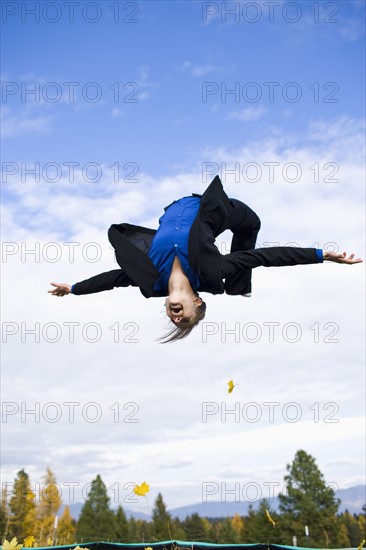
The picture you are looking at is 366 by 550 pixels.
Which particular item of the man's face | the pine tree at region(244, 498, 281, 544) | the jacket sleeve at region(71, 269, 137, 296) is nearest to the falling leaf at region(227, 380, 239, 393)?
the man's face

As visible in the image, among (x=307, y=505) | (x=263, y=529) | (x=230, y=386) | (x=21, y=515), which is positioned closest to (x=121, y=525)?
(x=21, y=515)

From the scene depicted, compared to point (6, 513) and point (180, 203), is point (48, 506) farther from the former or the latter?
point (180, 203)

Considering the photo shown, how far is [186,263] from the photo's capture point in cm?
488

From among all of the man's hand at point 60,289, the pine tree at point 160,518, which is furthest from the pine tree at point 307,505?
the man's hand at point 60,289

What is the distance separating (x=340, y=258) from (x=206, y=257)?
1.10 meters

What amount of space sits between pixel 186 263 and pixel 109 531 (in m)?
38.2

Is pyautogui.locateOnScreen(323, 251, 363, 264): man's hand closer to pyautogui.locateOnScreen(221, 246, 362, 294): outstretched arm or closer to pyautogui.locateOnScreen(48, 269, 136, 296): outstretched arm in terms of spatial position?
pyautogui.locateOnScreen(221, 246, 362, 294): outstretched arm

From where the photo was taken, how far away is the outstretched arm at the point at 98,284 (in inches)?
213

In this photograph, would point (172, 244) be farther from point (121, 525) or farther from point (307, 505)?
point (121, 525)

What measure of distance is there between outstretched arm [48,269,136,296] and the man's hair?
0.55 meters

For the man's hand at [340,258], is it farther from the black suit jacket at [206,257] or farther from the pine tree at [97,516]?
the pine tree at [97,516]

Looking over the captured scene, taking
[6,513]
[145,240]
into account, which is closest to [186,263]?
[145,240]

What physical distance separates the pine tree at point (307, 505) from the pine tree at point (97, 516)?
11326mm

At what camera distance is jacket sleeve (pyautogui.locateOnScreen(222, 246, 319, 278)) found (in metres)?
4.96
